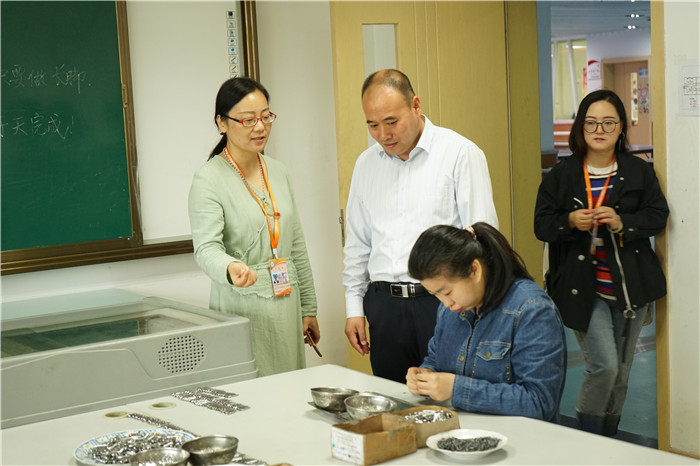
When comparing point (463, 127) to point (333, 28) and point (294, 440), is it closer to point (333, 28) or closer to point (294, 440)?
point (333, 28)

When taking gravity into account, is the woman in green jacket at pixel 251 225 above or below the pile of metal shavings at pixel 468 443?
above

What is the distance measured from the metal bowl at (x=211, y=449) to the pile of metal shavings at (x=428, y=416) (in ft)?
1.31

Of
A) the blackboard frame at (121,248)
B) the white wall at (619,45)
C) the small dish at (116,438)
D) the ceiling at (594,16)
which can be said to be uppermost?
the ceiling at (594,16)

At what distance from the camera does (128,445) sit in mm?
1774

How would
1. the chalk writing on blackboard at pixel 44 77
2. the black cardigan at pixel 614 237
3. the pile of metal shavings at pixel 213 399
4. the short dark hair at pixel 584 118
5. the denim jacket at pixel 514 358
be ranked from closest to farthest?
the denim jacket at pixel 514 358 < the pile of metal shavings at pixel 213 399 < the black cardigan at pixel 614 237 < the short dark hair at pixel 584 118 < the chalk writing on blackboard at pixel 44 77

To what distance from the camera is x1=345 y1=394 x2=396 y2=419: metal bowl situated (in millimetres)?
1869

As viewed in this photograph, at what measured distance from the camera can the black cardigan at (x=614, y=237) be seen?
3178mm

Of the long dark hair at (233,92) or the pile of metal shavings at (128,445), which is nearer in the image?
the pile of metal shavings at (128,445)

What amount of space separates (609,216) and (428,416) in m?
1.62

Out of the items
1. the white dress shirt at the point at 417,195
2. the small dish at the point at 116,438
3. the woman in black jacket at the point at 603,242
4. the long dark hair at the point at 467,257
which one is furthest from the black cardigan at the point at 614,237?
the small dish at the point at 116,438

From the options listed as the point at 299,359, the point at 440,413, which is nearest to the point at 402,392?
the point at 440,413

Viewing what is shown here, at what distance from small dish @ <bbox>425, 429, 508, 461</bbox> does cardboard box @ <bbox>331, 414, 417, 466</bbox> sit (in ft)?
0.16

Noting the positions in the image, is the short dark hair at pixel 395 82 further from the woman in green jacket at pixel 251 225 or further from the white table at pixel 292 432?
the white table at pixel 292 432

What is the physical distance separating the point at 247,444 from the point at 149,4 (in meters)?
2.79
